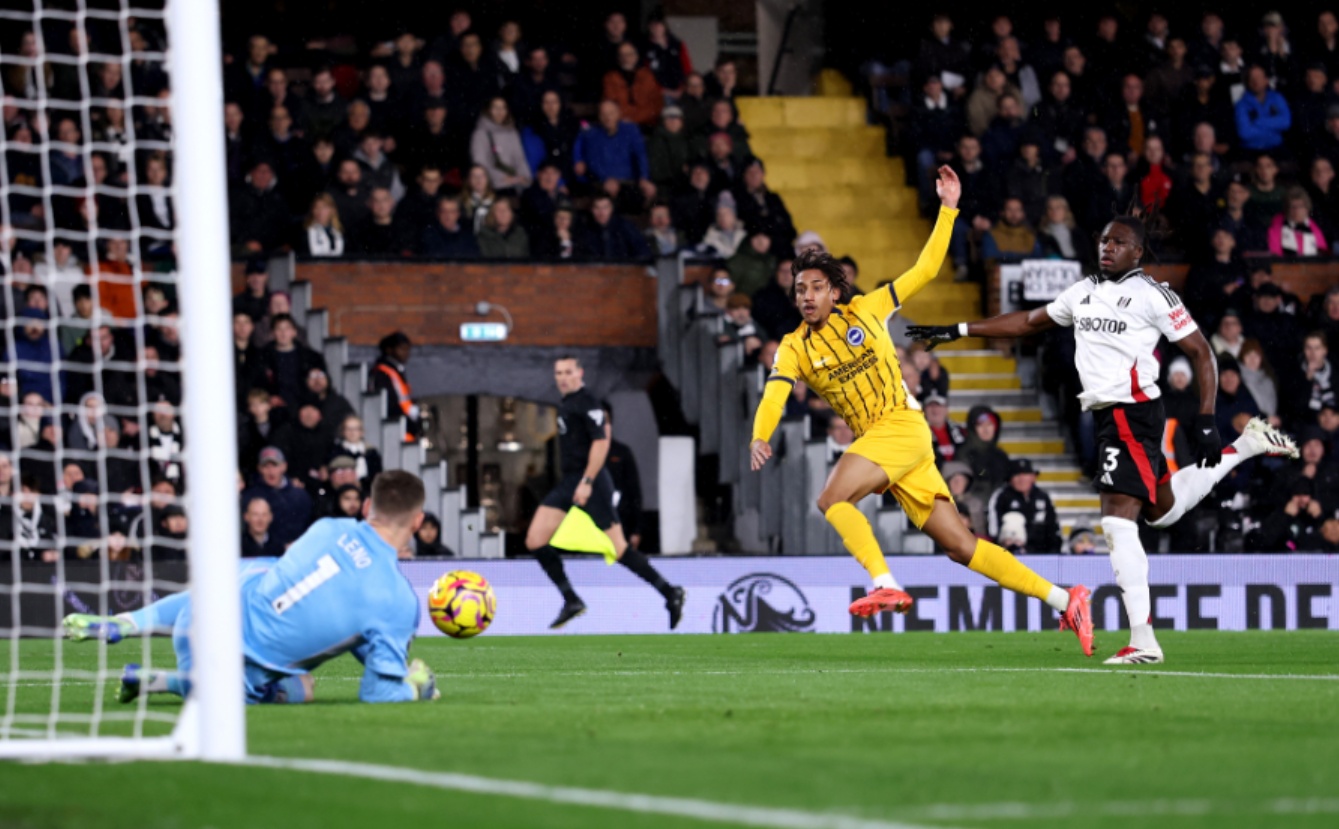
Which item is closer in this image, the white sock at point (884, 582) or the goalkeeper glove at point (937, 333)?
the white sock at point (884, 582)

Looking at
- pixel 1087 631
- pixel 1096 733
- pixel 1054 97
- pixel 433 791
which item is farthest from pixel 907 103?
pixel 433 791

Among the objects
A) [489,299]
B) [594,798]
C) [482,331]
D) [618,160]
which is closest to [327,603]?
[594,798]

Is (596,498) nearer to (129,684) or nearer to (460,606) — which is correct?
(460,606)

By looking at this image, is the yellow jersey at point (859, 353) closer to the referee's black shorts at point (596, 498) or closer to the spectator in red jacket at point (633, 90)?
the referee's black shorts at point (596, 498)

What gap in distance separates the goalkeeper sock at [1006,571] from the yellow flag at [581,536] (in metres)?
4.73

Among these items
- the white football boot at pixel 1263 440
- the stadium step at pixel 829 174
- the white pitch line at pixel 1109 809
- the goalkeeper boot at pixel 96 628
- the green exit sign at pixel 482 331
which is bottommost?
the white pitch line at pixel 1109 809

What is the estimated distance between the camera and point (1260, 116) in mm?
23172

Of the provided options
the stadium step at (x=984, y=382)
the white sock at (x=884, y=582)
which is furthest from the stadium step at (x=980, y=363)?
the white sock at (x=884, y=582)

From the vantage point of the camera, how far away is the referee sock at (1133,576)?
10.5 metres

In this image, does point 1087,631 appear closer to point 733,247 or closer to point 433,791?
point 433,791

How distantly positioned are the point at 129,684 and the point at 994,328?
5248mm

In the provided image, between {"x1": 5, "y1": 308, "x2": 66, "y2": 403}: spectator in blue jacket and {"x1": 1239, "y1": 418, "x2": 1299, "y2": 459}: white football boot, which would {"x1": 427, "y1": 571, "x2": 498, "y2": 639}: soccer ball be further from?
{"x1": 5, "y1": 308, "x2": 66, "y2": 403}: spectator in blue jacket

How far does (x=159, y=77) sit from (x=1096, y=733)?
14.7 metres

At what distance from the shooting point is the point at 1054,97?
76.4 ft
